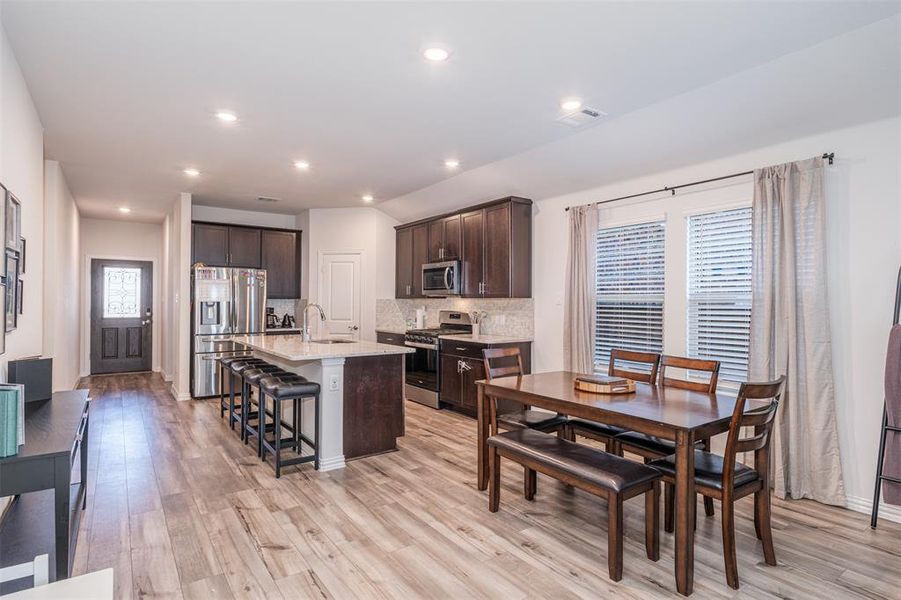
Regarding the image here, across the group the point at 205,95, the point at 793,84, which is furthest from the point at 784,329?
the point at 205,95

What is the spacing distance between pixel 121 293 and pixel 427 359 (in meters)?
6.11

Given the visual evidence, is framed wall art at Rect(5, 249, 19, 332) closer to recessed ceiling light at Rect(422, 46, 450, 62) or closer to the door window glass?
recessed ceiling light at Rect(422, 46, 450, 62)

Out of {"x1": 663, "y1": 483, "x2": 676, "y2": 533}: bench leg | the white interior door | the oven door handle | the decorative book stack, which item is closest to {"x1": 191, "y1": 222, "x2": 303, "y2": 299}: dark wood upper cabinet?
the white interior door

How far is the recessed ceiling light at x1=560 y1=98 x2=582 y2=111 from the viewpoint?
10.9 feet

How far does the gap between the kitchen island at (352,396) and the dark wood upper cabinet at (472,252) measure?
6.00 ft

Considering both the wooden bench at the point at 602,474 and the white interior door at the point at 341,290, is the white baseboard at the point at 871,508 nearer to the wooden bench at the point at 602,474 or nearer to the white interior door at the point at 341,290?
the wooden bench at the point at 602,474

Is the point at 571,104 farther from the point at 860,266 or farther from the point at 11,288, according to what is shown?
the point at 11,288

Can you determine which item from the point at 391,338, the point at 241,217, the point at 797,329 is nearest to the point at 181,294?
the point at 241,217

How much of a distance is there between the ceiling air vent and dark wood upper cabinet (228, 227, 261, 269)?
17.1ft

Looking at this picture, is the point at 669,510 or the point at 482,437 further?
the point at 482,437

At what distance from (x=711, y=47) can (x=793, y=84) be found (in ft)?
2.34

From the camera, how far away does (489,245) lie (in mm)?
5613

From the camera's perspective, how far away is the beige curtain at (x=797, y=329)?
10.4 feet

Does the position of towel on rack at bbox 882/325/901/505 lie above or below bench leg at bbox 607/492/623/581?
above
